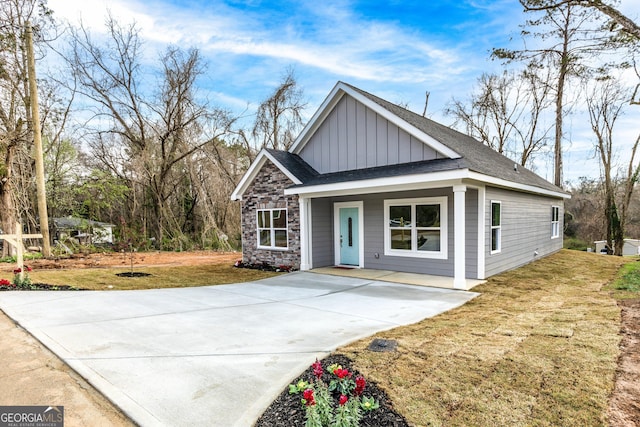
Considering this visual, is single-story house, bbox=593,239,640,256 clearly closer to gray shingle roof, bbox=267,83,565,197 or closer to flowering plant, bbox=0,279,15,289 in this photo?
gray shingle roof, bbox=267,83,565,197

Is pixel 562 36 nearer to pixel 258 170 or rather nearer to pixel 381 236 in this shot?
pixel 381 236

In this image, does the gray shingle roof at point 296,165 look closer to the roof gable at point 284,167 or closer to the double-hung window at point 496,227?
the roof gable at point 284,167

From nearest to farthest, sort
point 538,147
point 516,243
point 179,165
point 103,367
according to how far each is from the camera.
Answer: point 103,367 < point 516,243 < point 179,165 < point 538,147

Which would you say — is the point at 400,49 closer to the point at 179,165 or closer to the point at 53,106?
the point at 179,165

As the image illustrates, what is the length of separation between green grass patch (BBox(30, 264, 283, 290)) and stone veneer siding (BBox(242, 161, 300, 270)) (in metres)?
0.88

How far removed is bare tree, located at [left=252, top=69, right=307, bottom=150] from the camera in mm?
21609

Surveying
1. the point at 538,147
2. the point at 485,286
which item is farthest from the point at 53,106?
the point at 538,147

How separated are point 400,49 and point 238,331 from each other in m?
15.0

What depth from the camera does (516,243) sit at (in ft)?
34.9

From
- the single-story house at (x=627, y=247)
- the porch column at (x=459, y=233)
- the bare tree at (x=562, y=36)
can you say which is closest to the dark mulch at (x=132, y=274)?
the porch column at (x=459, y=233)

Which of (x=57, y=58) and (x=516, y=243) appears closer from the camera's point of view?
(x=516, y=243)

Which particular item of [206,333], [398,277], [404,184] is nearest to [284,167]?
[404,184]

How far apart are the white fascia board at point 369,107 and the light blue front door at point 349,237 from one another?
292 centimetres

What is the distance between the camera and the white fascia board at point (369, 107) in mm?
8781
